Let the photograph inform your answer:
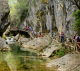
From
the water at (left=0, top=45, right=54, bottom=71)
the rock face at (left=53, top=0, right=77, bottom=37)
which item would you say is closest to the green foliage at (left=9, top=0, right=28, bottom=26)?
the rock face at (left=53, top=0, right=77, bottom=37)

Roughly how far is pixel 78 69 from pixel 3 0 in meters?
18.1

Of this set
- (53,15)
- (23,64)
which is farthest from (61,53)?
(53,15)

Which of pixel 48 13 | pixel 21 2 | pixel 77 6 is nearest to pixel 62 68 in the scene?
pixel 77 6

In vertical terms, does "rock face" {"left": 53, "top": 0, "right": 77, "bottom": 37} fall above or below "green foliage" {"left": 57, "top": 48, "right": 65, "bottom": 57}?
above

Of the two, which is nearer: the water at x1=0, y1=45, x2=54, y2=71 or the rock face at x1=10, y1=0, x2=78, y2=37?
the water at x1=0, y1=45, x2=54, y2=71

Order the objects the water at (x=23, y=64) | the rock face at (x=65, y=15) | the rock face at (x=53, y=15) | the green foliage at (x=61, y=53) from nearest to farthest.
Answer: the water at (x=23, y=64) → the green foliage at (x=61, y=53) → the rock face at (x=65, y=15) → the rock face at (x=53, y=15)

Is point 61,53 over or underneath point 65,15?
underneath

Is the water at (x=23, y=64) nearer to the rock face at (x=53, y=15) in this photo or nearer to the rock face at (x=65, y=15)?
the rock face at (x=65, y=15)

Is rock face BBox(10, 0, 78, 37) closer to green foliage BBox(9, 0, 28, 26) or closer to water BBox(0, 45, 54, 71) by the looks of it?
green foliage BBox(9, 0, 28, 26)

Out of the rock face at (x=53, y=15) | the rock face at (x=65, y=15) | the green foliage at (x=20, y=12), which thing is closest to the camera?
the rock face at (x=65, y=15)

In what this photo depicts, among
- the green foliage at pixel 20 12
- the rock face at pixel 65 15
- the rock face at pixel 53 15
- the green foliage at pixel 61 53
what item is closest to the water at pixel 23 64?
the green foliage at pixel 61 53

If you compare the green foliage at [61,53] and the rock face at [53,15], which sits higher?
the rock face at [53,15]

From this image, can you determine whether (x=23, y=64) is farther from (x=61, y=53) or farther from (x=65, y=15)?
(x=65, y=15)

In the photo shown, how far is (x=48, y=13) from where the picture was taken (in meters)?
25.0
